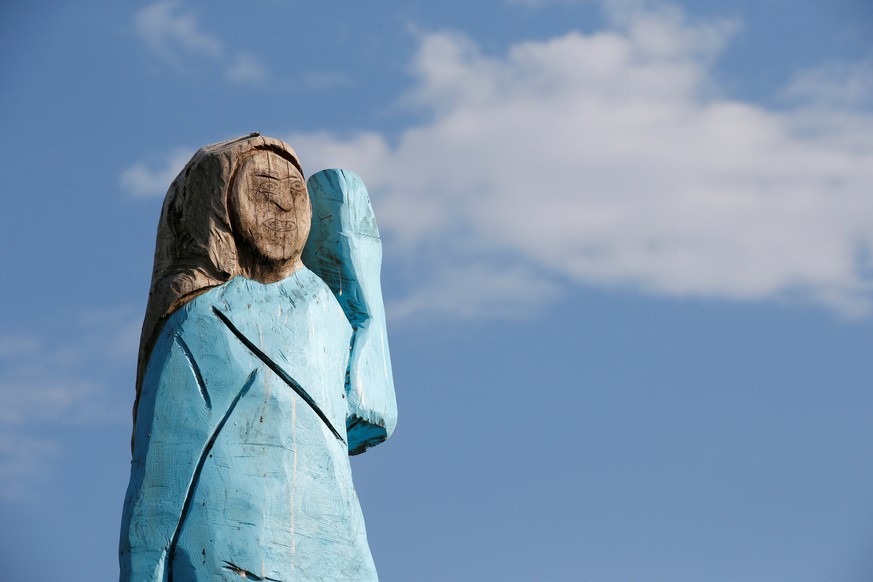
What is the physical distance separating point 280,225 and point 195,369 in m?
0.76

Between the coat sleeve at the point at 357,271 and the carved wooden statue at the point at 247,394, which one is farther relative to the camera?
the coat sleeve at the point at 357,271

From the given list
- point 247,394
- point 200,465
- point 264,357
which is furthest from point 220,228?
point 200,465

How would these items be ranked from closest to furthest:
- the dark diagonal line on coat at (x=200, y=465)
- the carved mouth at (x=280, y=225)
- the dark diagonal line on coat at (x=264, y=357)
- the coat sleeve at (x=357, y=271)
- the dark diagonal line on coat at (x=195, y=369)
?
the dark diagonal line on coat at (x=200, y=465) → the dark diagonal line on coat at (x=195, y=369) → the dark diagonal line on coat at (x=264, y=357) → the carved mouth at (x=280, y=225) → the coat sleeve at (x=357, y=271)

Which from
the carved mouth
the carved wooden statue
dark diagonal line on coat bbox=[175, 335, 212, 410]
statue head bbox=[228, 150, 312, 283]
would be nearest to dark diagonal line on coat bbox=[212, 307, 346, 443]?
the carved wooden statue

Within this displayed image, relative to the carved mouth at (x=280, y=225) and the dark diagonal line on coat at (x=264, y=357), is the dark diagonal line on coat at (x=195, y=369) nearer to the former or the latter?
the dark diagonal line on coat at (x=264, y=357)

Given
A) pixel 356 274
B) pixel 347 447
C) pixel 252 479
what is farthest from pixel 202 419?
pixel 356 274

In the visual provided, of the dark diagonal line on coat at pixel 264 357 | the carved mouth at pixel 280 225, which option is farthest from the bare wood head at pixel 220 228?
the dark diagonal line on coat at pixel 264 357

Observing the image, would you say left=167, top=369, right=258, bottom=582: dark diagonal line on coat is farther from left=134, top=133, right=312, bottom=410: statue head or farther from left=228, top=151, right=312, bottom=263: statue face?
left=228, top=151, right=312, bottom=263: statue face

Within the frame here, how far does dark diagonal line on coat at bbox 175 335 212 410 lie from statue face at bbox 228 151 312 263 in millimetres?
517

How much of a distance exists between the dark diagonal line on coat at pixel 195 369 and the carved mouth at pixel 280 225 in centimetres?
63

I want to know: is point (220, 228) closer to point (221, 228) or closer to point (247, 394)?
point (221, 228)

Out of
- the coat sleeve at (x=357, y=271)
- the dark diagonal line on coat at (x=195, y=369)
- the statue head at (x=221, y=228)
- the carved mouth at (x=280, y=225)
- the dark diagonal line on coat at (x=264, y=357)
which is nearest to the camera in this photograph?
the dark diagonal line on coat at (x=195, y=369)

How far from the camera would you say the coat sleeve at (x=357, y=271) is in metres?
6.38

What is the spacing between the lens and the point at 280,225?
6121 mm
